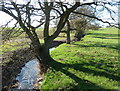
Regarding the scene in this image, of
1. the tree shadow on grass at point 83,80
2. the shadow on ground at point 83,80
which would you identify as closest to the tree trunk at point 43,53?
the tree shadow on grass at point 83,80

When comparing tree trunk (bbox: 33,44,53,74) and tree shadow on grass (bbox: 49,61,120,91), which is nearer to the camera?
tree shadow on grass (bbox: 49,61,120,91)

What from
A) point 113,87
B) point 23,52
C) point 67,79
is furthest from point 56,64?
point 23,52

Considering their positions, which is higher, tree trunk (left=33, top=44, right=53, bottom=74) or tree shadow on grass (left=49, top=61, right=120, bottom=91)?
tree trunk (left=33, top=44, right=53, bottom=74)

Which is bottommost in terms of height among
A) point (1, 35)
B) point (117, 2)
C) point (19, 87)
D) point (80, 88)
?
point (19, 87)

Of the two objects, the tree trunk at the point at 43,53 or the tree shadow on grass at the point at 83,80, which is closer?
the tree shadow on grass at the point at 83,80

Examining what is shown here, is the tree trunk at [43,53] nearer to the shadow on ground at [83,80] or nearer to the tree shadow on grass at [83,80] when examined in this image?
the tree shadow on grass at [83,80]

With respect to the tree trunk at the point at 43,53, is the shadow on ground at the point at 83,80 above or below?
below

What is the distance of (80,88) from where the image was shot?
789cm

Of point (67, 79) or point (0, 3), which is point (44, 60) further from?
point (0, 3)

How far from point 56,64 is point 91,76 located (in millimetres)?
4140

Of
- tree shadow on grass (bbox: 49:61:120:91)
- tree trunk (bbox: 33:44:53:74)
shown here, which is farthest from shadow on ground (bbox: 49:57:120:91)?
tree trunk (bbox: 33:44:53:74)

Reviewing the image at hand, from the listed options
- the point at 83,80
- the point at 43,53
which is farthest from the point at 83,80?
the point at 43,53

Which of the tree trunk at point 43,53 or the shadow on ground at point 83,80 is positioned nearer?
the shadow on ground at point 83,80

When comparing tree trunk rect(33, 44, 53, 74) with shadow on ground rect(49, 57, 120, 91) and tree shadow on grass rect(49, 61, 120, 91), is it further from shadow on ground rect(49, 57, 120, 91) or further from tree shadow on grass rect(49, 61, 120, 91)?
shadow on ground rect(49, 57, 120, 91)
